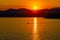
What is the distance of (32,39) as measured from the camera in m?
30.4

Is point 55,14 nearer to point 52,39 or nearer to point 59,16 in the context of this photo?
point 59,16

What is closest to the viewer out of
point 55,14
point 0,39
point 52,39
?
point 0,39

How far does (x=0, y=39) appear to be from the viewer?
93.8 feet

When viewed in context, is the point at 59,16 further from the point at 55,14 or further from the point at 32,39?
the point at 32,39

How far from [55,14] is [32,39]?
332 ft

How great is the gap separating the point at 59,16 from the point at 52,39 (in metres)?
102

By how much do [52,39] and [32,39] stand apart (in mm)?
3536

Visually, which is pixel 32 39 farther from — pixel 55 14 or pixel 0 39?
pixel 55 14

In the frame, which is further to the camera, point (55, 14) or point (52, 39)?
point (55, 14)

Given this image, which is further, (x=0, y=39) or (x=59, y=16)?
(x=59, y=16)

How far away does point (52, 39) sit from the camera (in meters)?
30.5

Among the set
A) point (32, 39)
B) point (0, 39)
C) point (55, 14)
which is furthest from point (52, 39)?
point (55, 14)

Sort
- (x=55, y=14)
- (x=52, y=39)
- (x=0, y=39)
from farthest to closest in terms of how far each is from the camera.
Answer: (x=55, y=14) → (x=52, y=39) → (x=0, y=39)

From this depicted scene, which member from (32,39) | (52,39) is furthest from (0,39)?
(52,39)
